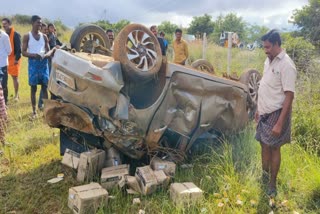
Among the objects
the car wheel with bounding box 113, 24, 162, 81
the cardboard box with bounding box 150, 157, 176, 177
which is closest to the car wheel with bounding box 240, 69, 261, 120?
the cardboard box with bounding box 150, 157, 176, 177

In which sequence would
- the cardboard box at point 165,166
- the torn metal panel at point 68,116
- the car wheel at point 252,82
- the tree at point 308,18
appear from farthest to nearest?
the tree at point 308,18
the car wheel at point 252,82
the cardboard box at point 165,166
the torn metal panel at point 68,116

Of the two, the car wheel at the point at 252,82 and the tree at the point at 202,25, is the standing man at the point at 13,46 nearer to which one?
the car wheel at the point at 252,82

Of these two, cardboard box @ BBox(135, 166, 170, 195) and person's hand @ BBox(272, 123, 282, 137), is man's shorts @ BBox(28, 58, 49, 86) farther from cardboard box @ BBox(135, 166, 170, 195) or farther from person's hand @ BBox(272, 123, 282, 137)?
person's hand @ BBox(272, 123, 282, 137)

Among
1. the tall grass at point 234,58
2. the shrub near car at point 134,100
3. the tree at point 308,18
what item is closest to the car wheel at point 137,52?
the shrub near car at point 134,100

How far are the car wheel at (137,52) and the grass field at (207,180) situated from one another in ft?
3.97

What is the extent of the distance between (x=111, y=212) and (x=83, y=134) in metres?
1.20

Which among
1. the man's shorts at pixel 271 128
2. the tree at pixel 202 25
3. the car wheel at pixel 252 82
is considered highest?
the tree at pixel 202 25

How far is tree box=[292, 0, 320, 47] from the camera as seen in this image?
69.0 ft

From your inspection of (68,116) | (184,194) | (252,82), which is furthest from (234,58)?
(184,194)

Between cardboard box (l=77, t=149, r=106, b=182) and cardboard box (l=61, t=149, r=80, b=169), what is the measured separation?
136 mm

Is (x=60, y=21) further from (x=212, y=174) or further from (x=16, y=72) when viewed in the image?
(x=212, y=174)

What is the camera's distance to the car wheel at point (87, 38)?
4.75 m

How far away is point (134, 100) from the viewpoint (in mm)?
3895

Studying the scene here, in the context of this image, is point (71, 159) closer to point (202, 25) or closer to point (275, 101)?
point (275, 101)
